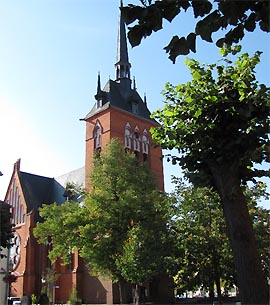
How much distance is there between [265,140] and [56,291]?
35554 mm

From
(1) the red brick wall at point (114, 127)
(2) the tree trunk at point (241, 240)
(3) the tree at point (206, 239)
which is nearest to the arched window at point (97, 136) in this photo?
(1) the red brick wall at point (114, 127)

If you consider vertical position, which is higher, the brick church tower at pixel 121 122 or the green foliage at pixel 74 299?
the brick church tower at pixel 121 122

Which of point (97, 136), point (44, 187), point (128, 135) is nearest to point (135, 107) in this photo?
point (128, 135)

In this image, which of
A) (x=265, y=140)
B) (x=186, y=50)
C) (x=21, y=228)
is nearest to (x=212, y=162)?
(x=265, y=140)

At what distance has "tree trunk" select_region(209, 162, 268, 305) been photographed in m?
7.94

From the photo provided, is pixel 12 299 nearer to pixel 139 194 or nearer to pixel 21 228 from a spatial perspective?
pixel 21 228

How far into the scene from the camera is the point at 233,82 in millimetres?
9531

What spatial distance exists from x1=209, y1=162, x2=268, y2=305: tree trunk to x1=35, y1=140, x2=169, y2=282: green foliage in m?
13.3

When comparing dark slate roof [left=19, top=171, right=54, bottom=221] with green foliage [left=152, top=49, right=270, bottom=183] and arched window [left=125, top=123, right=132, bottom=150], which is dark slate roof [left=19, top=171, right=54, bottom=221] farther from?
green foliage [left=152, top=49, right=270, bottom=183]

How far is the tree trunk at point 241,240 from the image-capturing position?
7.94m

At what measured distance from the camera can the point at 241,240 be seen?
8.25 m

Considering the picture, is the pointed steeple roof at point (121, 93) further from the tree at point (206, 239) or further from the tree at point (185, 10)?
the tree at point (185, 10)

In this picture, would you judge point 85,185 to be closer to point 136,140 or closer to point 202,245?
point 136,140

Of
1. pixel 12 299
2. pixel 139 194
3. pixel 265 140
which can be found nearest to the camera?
pixel 265 140
